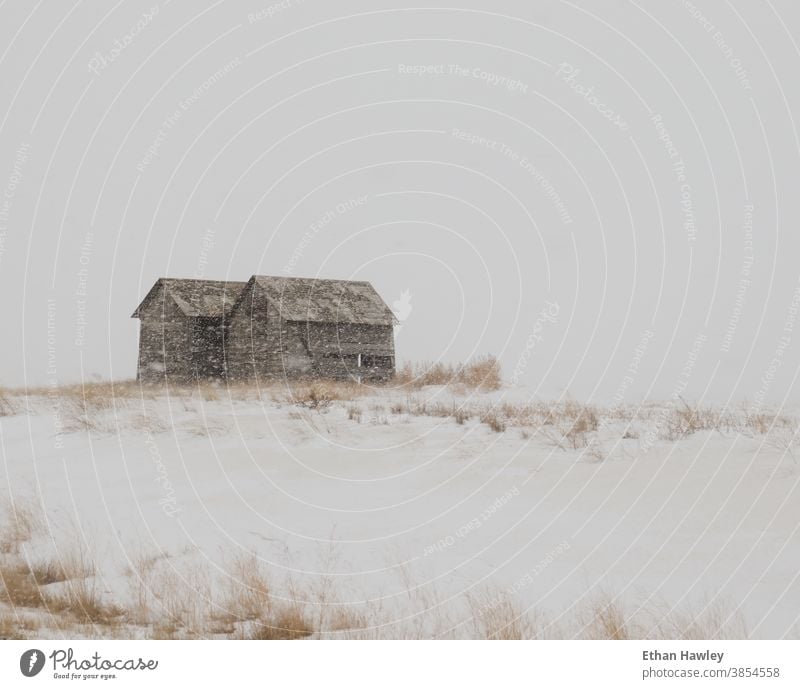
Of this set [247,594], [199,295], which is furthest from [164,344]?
[247,594]

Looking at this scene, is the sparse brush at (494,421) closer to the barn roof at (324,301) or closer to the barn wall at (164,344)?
the barn roof at (324,301)

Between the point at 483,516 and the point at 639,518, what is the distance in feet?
5.22

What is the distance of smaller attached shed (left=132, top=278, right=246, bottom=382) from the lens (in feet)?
87.7

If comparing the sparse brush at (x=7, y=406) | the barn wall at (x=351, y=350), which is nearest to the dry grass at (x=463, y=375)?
the barn wall at (x=351, y=350)

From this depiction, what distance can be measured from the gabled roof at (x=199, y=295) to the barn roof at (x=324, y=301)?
2458 millimetres

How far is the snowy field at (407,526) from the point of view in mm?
5496

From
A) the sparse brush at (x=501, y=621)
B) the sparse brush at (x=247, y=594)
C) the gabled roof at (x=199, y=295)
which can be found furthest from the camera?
the gabled roof at (x=199, y=295)

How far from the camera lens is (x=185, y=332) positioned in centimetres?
2727

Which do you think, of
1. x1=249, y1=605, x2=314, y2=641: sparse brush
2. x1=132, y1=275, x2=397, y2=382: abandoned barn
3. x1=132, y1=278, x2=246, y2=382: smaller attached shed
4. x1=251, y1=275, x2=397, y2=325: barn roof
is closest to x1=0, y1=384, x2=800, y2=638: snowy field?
x1=249, y1=605, x2=314, y2=641: sparse brush

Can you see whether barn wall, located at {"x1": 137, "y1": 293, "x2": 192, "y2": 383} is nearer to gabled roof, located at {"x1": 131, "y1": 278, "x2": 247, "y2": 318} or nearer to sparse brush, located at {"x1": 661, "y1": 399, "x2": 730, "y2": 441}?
gabled roof, located at {"x1": 131, "y1": 278, "x2": 247, "y2": 318}

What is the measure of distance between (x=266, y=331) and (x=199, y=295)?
4503 millimetres

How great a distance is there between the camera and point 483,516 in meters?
7.75
